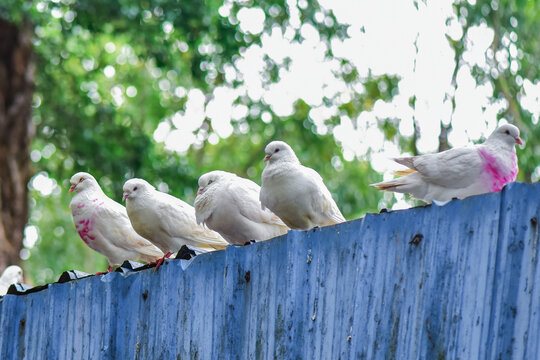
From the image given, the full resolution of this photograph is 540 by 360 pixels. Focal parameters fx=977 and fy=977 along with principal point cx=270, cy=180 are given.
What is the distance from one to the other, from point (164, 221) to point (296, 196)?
124 cm

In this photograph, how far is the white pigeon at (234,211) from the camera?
539cm

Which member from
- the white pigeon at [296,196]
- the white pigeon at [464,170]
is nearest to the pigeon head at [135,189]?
the white pigeon at [296,196]

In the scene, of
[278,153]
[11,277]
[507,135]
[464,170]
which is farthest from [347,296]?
[11,277]

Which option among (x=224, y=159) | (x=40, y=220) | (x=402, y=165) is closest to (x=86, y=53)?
(x=224, y=159)

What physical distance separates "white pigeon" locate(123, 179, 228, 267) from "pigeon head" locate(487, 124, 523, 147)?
186cm

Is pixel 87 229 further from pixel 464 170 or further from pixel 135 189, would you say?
pixel 464 170

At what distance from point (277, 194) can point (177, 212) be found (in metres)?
1.14

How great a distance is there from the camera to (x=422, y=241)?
10.7 ft

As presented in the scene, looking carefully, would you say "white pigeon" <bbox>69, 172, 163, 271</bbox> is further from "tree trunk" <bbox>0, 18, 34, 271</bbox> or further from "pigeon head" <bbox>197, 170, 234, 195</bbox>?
"tree trunk" <bbox>0, 18, 34, 271</bbox>

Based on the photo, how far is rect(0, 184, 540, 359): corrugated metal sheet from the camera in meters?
2.90

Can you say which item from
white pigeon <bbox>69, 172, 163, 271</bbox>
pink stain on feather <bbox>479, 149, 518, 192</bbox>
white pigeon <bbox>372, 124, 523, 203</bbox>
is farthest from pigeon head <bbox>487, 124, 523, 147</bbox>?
white pigeon <bbox>69, 172, 163, 271</bbox>

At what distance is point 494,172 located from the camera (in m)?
4.66

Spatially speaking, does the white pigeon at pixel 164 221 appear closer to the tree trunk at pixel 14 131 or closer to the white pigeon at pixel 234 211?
the white pigeon at pixel 234 211

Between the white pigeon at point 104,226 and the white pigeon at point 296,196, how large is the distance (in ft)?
5.91
